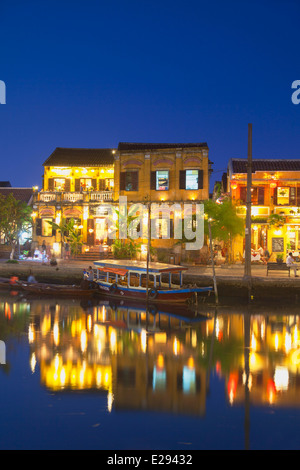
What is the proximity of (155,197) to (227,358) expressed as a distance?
936 inches

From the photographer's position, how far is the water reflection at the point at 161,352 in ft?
42.9

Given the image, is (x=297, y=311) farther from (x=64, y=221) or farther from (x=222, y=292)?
(x=64, y=221)

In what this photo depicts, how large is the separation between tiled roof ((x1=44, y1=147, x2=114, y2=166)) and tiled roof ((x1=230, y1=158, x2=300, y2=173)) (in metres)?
11.4

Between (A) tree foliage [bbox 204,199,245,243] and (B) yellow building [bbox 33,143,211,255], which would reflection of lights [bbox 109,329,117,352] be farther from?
(B) yellow building [bbox 33,143,211,255]

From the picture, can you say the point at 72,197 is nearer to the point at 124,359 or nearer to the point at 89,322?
the point at 89,322

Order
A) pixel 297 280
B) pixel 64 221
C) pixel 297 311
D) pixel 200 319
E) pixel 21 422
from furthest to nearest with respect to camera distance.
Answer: pixel 64 221, pixel 297 280, pixel 297 311, pixel 200 319, pixel 21 422

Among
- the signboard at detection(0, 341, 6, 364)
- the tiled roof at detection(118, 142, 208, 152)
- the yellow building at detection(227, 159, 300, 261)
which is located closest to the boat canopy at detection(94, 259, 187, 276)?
the signboard at detection(0, 341, 6, 364)

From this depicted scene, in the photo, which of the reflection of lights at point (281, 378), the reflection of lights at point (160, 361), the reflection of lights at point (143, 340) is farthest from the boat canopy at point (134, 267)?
the reflection of lights at point (281, 378)

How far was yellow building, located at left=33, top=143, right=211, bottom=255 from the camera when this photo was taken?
3869 cm

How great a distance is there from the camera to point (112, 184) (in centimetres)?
4428

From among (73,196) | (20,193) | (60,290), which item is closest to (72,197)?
(73,196)

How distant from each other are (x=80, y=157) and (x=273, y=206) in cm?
1852

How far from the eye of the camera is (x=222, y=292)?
28.9m

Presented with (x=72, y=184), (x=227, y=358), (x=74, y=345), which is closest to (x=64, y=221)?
(x=72, y=184)
